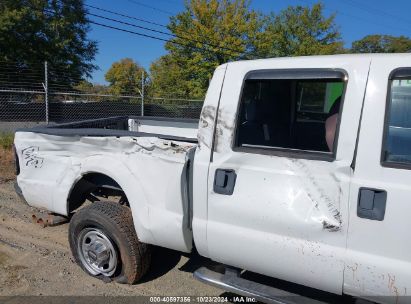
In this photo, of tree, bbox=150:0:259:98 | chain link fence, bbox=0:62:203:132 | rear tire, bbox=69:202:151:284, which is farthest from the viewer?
tree, bbox=150:0:259:98

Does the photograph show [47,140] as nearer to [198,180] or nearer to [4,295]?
[4,295]

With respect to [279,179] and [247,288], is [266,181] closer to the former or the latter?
[279,179]

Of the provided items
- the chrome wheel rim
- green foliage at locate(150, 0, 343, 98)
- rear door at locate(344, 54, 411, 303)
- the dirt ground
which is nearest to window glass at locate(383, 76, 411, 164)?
rear door at locate(344, 54, 411, 303)

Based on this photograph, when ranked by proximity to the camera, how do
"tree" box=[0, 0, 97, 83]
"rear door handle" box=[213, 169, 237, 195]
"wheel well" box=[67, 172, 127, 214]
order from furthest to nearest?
"tree" box=[0, 0, 97, 83], "wheel well" box=[67, 172, 127, 214], "rear door handle" box=[213, 169, 237, 195]

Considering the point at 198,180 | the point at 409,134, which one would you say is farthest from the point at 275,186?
the point at 409,134

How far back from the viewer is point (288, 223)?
9.07 feet

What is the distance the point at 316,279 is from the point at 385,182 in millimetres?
749

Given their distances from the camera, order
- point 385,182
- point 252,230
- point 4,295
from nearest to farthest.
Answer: point 385,182 → point 252,230 → point 4,295

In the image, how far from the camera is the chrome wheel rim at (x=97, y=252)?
3.76 metres

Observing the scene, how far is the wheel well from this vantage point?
12.7ft

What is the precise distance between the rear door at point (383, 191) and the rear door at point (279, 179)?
0.23ft

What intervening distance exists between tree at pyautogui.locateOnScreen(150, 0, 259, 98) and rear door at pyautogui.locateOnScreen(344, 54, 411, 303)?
37.3m

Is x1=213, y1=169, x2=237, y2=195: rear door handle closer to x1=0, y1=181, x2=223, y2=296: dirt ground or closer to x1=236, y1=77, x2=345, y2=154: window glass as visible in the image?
x1=236, y1=77, x2=345, y2=154: window glass

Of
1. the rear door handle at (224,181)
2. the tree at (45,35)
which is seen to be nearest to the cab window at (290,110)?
the rear door handle at (224,181)
